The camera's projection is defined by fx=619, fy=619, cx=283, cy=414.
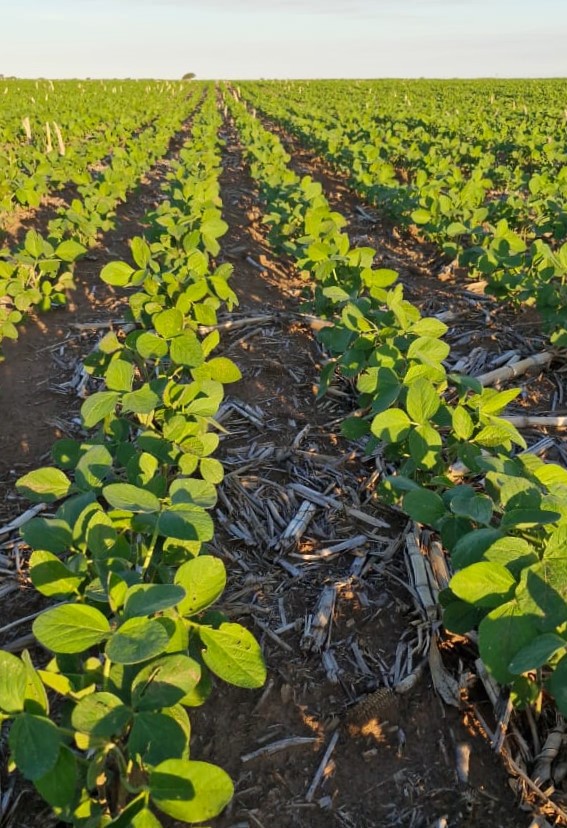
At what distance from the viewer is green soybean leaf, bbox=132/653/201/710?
122 centimetres

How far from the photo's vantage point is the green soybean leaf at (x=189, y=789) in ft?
3.54

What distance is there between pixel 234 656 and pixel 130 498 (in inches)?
18.5

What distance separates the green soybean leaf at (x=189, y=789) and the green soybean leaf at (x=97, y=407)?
4.29 ft

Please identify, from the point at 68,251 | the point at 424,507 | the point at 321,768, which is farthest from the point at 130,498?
the point at 68,251

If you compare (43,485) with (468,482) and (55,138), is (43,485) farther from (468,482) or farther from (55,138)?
(55,138)

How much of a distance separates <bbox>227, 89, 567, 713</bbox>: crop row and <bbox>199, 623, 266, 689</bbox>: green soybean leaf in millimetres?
474

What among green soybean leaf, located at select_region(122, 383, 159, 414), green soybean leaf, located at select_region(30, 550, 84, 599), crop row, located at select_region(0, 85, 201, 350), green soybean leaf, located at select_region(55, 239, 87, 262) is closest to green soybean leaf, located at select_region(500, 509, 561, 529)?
green soybean leaf, located at select_region(30, 550, 84, 599)

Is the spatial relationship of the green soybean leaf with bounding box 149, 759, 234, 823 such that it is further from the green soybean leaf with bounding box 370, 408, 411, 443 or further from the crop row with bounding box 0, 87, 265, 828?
the green soybean leaf with bounding box 370, 408, 411, 443

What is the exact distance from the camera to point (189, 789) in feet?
3.57

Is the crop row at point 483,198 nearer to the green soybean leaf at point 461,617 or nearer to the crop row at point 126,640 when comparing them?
the green soybean leaf at point 461,617

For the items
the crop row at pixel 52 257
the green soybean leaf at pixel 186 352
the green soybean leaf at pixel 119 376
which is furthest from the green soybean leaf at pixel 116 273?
the crop row at pixel 52 257

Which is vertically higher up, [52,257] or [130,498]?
[52,257]

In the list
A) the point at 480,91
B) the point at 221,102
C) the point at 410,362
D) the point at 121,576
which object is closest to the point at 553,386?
the point at 410,362

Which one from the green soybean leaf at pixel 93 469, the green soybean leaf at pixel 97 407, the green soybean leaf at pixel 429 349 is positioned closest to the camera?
the green soybean leaf at pixel 93 469
